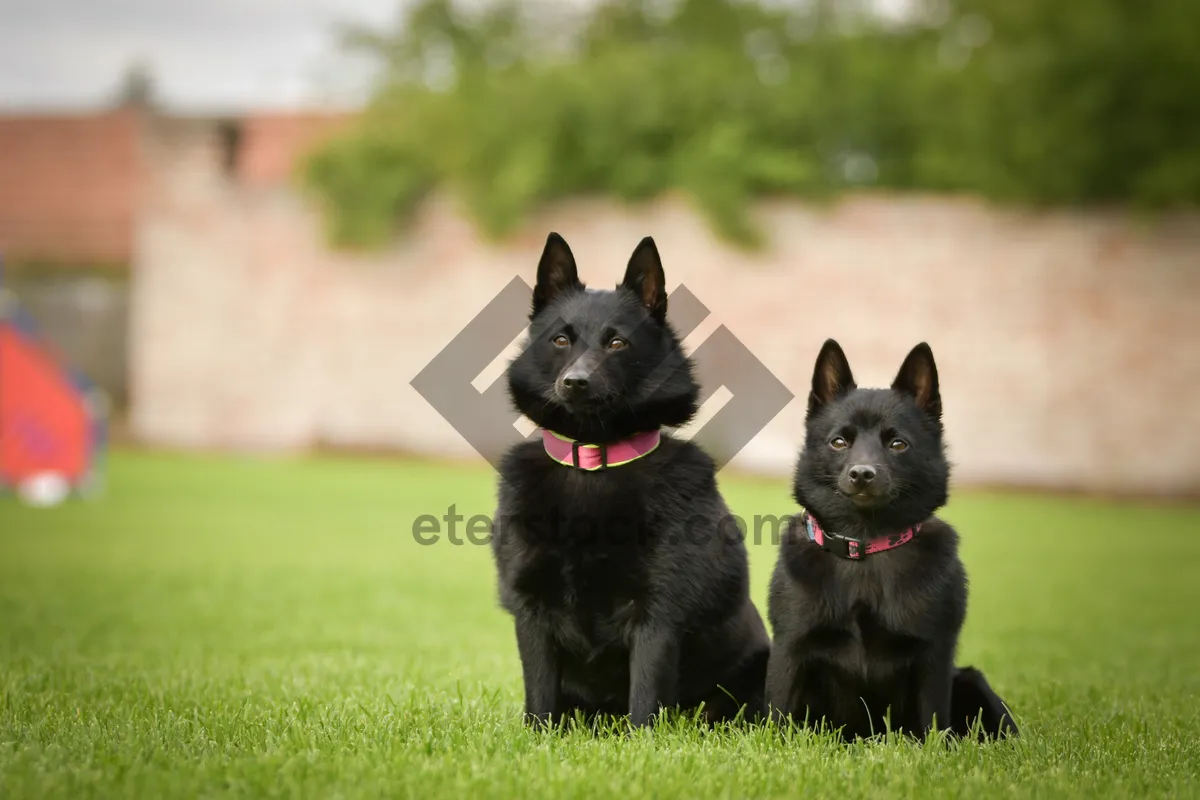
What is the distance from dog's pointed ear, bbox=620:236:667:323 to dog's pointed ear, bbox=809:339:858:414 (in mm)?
481

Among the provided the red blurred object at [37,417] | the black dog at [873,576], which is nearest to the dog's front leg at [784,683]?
the black dog at [873,576]

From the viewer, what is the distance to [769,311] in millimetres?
15016

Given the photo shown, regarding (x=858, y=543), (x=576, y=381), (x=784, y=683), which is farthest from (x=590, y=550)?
(x=858, y=543)

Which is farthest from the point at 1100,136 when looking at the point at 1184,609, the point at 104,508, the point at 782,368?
the point at 104,508

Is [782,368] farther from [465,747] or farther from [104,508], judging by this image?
[465,747]

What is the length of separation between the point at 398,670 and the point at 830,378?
6.90 ft

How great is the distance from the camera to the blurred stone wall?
13.7 meters

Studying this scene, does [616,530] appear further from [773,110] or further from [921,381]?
[773,110]

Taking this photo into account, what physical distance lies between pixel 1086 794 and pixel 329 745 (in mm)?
1782

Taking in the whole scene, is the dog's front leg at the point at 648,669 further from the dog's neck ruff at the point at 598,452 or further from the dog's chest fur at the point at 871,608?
the dog's neck ruff at the point at 598,452

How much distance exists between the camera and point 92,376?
20375 mm

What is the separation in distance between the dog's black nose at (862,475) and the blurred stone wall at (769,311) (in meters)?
11.5

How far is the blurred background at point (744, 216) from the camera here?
13.7 meters

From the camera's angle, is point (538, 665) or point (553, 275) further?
point (553, 275)
